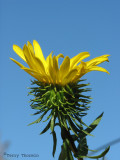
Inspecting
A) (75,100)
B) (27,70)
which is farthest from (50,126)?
(27,70)

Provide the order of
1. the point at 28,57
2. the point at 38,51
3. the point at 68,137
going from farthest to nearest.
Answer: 1. the point at 38,51
2. the point at 28,57
3. the point at 68,137

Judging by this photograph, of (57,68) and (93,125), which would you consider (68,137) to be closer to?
(93,125)

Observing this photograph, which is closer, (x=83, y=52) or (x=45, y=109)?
(x=45, y=109)

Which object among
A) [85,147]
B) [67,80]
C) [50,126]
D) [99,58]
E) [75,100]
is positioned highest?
[99,58]

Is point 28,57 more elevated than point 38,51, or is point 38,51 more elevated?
point 38,51

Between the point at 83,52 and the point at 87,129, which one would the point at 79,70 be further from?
the point at 87,129

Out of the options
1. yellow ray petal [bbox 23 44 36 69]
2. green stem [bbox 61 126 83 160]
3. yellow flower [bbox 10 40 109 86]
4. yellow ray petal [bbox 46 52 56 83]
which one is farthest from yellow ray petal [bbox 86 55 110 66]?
green stem [bbox 61 126 83 160]

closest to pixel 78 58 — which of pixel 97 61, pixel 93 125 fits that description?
pixel 97 61

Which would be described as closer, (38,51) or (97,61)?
(97,61)
